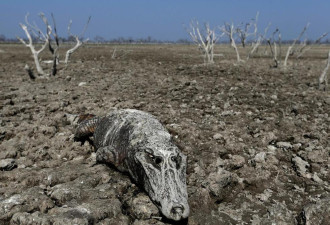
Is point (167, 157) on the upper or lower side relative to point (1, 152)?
upper

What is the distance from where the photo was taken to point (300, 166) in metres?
5.68

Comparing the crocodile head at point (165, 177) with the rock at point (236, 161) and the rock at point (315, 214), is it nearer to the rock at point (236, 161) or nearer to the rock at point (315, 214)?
the rock at point (236, 161)

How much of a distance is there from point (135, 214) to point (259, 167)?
2.67 meters

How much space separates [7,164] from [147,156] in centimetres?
278

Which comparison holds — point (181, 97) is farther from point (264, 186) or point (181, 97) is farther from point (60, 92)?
point (264, 186)

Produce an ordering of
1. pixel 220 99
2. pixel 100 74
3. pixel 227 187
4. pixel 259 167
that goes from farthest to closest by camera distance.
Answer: pixel 100 74
pixel 220 99
pixel 259 167
pixel 227 187

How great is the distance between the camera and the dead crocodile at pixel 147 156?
4031mm

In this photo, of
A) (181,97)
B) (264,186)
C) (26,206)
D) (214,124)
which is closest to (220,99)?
(181,97)

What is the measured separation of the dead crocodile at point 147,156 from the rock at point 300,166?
7.66 ft

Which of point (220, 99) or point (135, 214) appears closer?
point (135, 214)

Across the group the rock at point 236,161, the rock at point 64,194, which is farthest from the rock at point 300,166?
the rock at point 64,194

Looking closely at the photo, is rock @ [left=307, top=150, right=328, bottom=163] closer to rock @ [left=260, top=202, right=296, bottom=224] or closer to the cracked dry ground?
the cracked dry ground

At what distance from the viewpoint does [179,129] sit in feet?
24.2

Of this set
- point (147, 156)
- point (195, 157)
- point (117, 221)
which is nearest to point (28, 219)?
point (117, 221)
